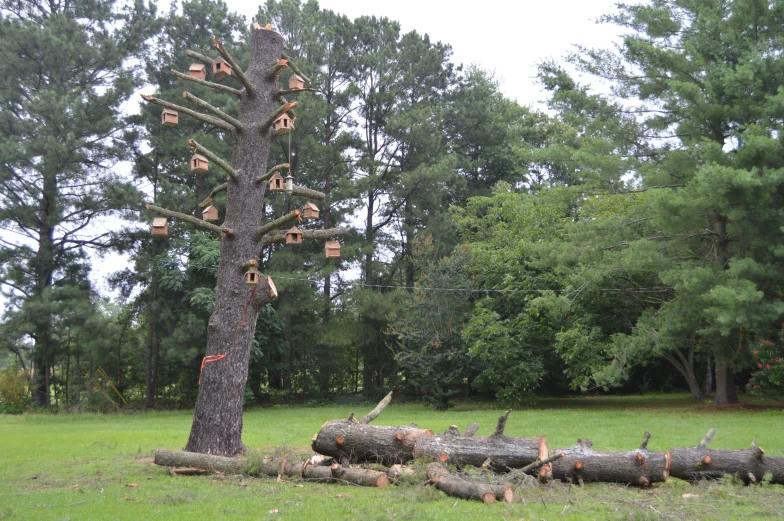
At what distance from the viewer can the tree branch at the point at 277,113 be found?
10.2 meters

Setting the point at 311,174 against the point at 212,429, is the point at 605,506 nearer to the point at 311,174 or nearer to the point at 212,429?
the point at 212,429

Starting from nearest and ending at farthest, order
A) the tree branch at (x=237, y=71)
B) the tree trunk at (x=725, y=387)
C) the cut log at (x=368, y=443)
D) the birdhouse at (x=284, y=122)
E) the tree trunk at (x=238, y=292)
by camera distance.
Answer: the cut log at (x=368, y=443)
the tree trunk at (x=238, y=292)
the tree branch at (x=237, y=71)
the birdhouse at (x=284, y=122)
the tree trunk at (x=725, y=387)

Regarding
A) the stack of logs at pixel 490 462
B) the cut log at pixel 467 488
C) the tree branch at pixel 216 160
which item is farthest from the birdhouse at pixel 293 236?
the cut log at pixel 467 488

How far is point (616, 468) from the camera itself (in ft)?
26.0

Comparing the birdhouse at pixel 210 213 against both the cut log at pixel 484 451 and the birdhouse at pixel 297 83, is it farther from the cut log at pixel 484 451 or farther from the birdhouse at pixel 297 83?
the cut log at pixel 484 451

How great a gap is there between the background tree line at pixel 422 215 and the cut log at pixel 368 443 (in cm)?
1022

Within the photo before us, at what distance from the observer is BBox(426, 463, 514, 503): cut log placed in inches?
270

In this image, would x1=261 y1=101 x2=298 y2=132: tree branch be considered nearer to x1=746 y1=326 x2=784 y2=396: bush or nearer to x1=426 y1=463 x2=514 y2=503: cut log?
x1=426 y1=463 x2=514 y2=503: cut log

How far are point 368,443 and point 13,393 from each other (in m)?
24.0

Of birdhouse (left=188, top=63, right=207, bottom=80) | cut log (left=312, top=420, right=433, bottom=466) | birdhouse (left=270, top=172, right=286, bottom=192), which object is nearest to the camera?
cut log (left=312, top=420, right=433, bottom=466)

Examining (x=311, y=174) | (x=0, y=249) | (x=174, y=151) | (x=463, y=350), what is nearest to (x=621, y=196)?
(x=463, y=350)

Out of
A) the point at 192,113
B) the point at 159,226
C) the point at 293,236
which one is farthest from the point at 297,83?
the point at 159,226

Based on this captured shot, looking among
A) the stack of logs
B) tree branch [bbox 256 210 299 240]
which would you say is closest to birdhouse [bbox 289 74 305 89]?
tree branch [bbox 256 210 299 240]

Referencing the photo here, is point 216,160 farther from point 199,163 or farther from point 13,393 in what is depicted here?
point 13,393
